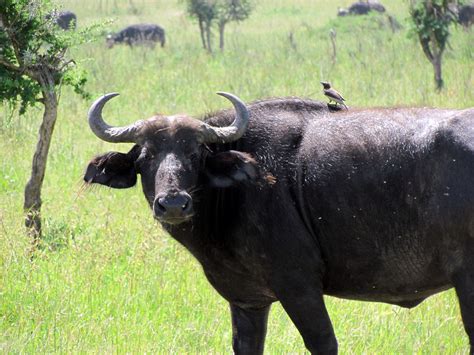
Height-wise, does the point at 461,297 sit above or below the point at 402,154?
below

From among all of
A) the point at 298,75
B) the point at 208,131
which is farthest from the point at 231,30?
the point at 208,131

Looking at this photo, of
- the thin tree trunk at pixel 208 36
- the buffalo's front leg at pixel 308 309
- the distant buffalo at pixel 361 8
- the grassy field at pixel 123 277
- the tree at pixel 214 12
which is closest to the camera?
the buffalo's front leg at pixel 308 309

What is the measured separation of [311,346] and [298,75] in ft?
48.6

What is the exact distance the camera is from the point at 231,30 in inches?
1494

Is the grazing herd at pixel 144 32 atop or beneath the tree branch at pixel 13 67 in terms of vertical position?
beneath

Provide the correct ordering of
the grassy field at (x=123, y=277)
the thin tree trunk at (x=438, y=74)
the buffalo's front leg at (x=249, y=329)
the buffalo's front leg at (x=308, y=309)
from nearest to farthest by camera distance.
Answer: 1. the buffalo's front leg at (x=308, y=309)
2. the buffalo's front leg at (x=249, y=329)
3. the grassy field at (x=123, y=277)
4. the thin tree trunk at (x=438, y=74)

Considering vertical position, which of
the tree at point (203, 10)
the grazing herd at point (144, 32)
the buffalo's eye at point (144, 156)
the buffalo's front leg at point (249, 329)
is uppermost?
the buffalo's eye at point (144, 156)

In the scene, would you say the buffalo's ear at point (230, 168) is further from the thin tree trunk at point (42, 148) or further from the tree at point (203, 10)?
the tree at point (203, 10)

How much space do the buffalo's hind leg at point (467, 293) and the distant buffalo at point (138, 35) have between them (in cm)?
2635

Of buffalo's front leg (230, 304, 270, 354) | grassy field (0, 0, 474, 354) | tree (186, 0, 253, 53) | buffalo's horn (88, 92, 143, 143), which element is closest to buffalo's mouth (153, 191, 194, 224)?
buffalo's horn (88, 92, 143, 143)

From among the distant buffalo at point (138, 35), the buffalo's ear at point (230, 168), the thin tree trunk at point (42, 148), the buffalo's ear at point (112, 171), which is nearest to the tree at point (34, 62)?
the thin tree trunk at point (42, 148)

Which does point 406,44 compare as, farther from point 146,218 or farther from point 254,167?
point 254,167

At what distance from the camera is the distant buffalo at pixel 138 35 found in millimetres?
31572

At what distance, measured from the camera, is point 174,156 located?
5.03 m
